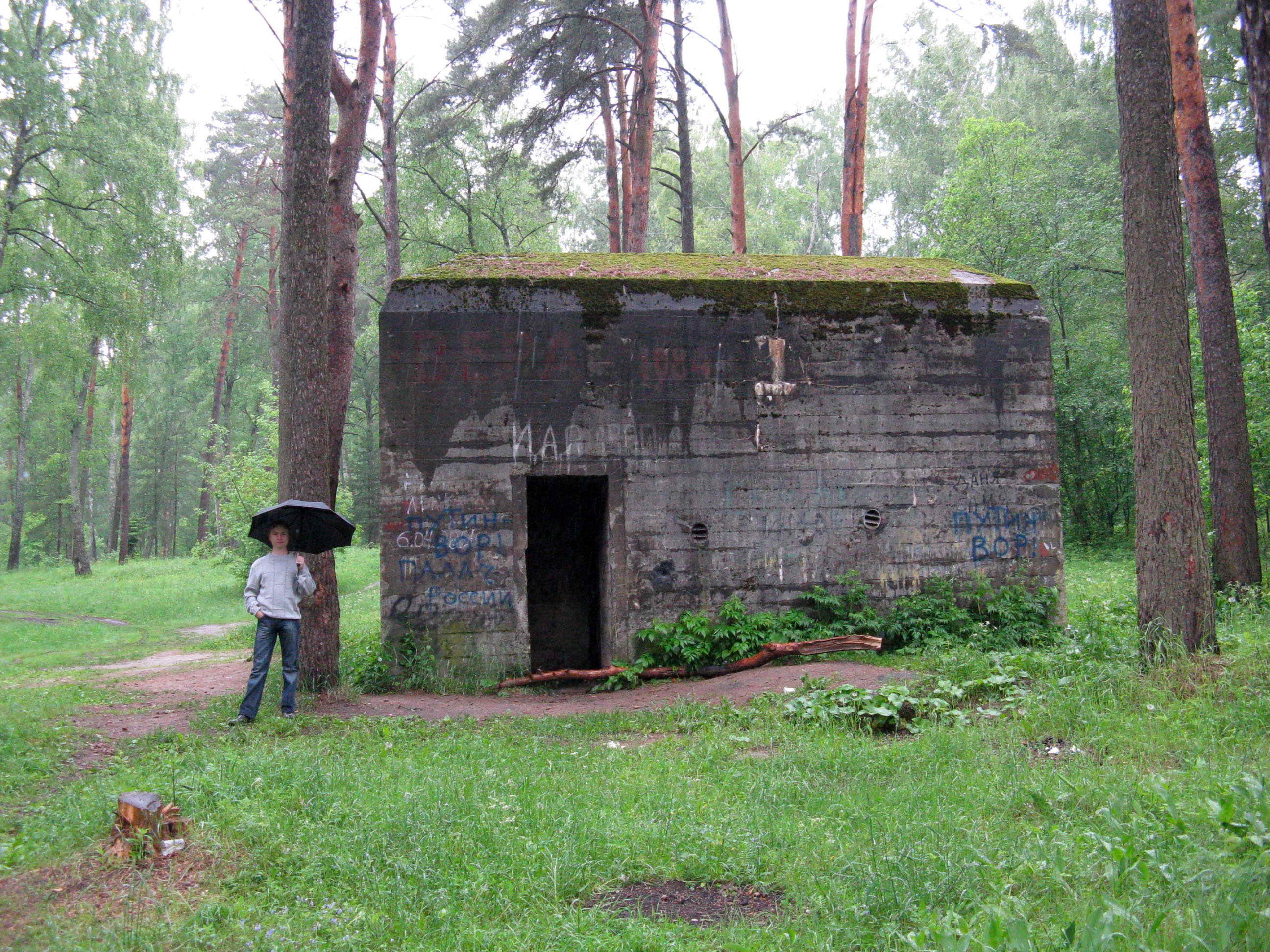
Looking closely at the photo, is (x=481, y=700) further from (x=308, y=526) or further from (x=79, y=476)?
(x=79, y=476)

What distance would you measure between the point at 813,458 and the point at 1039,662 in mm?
3395

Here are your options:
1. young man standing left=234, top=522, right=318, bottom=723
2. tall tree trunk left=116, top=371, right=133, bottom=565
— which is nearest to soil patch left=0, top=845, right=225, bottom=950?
young man standing left=234, top=522, right=318, bottom=723

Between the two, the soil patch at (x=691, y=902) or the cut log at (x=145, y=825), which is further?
the cut log at (x=145, y=825)

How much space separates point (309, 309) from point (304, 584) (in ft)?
9.13

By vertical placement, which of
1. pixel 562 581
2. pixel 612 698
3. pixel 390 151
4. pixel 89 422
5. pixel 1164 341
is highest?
pixel 390 151

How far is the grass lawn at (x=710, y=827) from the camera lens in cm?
362

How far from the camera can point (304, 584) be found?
825cm

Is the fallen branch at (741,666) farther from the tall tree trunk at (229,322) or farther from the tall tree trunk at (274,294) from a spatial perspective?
the tall tree trunk at (229,322)

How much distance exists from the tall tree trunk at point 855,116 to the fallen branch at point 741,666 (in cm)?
1177

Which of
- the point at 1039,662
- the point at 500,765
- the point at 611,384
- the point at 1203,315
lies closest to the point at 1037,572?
the point at 1039,662

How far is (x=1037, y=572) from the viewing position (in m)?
11.1

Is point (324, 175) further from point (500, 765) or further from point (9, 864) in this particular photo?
point (9, 864)

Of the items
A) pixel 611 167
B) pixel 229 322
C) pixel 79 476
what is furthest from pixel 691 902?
pixel 79 476

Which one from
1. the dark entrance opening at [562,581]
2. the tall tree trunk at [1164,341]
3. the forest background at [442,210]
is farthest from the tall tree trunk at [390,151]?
the tall tree trunk at [1164,341]
